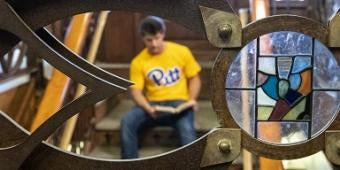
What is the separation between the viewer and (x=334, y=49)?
29.9 inches

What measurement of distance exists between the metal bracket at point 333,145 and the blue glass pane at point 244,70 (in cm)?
14

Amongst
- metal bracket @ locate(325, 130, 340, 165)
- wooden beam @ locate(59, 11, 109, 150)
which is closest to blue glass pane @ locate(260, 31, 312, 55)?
metal bracket @ locate(325, 130, 340, 165)

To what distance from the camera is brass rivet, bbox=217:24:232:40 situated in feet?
2.51

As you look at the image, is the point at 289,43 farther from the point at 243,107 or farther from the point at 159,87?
the point at 159,87

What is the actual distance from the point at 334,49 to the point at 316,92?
0.07m

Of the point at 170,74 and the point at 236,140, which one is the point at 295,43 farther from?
the point at 170,74

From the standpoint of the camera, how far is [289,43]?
0.78 metres

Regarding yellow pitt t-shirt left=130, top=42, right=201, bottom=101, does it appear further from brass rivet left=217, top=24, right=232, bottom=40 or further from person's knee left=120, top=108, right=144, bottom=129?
brass rivet left=217, top=24, right=232, bottom=40

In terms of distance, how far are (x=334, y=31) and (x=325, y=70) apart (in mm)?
64

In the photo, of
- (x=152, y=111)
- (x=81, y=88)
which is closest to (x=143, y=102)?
(x=152, y=111)

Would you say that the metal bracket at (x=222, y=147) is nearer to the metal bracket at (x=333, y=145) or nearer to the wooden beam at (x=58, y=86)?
the metal bracket at (x=333, y=145)

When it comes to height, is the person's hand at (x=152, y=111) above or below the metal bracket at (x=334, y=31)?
below

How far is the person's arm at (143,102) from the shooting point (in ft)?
8.05

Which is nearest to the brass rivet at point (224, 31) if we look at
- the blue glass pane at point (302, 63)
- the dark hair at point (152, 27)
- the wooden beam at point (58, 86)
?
the blue glass pane at point (302, 63)
